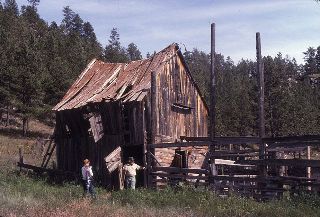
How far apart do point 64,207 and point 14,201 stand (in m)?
1.99

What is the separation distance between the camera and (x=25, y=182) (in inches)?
821

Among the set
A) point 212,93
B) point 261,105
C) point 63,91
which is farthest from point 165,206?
point 63,91

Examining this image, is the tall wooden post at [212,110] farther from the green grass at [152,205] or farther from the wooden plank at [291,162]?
the wooden plank at [291,162]

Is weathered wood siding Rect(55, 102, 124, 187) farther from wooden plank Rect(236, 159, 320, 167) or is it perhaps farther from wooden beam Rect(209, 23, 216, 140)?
wooden plank Rect(236, 159, 320, 167)

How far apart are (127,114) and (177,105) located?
3.02 m

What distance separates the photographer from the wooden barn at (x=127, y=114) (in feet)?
72.5


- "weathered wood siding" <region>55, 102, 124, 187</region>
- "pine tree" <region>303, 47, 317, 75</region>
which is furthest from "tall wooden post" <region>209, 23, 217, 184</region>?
"pine tree" <region>303, 47, 317, 75</region>

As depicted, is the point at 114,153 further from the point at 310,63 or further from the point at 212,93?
the point at 310,63

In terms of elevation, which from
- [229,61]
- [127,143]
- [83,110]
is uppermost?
[229,61]

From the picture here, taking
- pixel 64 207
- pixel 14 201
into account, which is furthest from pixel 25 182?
pixel 64 207

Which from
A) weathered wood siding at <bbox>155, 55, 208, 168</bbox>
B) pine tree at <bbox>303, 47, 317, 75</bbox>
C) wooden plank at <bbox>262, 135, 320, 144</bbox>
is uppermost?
pine tree at <bbox>303, 47, 317, 75</bbox>

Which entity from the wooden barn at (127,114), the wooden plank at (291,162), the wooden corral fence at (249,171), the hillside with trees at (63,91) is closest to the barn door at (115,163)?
the wooden barn at (127,114)

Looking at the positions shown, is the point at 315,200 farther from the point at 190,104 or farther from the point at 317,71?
the point at 317,71

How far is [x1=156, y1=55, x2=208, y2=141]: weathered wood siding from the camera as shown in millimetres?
23344
